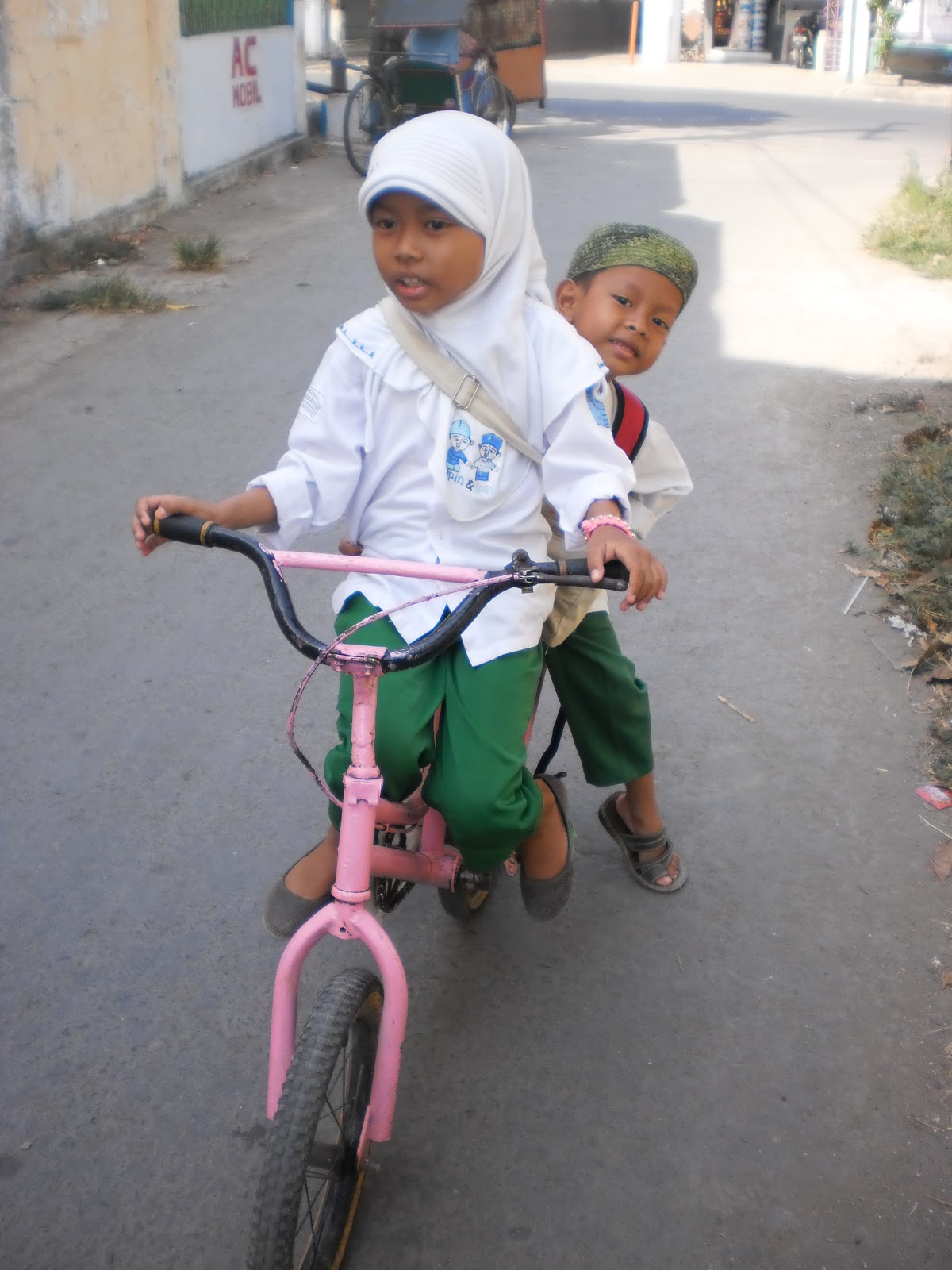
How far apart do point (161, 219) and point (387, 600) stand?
7971mm

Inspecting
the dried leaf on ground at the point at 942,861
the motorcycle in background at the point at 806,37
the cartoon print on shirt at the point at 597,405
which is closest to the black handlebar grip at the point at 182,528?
the cartoon print on shirt at the point at 597,405

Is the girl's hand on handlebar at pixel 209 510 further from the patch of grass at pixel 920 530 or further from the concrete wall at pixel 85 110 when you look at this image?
the concrete wall at pixel 85 110

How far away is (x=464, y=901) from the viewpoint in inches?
105

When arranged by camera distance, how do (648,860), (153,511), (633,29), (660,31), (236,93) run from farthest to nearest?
(633,29)
(660,31)
(236,93)
(648,860)
(153,511)

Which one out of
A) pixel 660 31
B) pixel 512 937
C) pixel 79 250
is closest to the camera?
pixel 512 937

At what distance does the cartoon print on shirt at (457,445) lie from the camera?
2.22 meters

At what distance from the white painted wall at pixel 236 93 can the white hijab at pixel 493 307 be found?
834 cm

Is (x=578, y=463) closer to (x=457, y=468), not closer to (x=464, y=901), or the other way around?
(x=457, y=468)

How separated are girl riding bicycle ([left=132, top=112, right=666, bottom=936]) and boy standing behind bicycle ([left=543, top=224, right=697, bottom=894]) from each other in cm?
20

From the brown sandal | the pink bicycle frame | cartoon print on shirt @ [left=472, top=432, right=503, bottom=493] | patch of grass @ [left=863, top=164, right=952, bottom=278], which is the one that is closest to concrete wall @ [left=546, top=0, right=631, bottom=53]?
patch of grass @ [left=863, top=164, right=952, bottom=278]

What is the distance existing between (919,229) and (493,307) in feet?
26.2

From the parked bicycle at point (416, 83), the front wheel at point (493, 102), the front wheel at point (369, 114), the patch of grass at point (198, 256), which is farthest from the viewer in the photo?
the front wheel at point (493, 102)

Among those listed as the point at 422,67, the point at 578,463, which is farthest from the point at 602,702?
the point at 422,67

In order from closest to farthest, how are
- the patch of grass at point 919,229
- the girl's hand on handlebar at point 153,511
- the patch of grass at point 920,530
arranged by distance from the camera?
the girl's hand on handlebar at point 153,511 < the patch of grass at point 920,530 < the patch of grass at point 919,229
